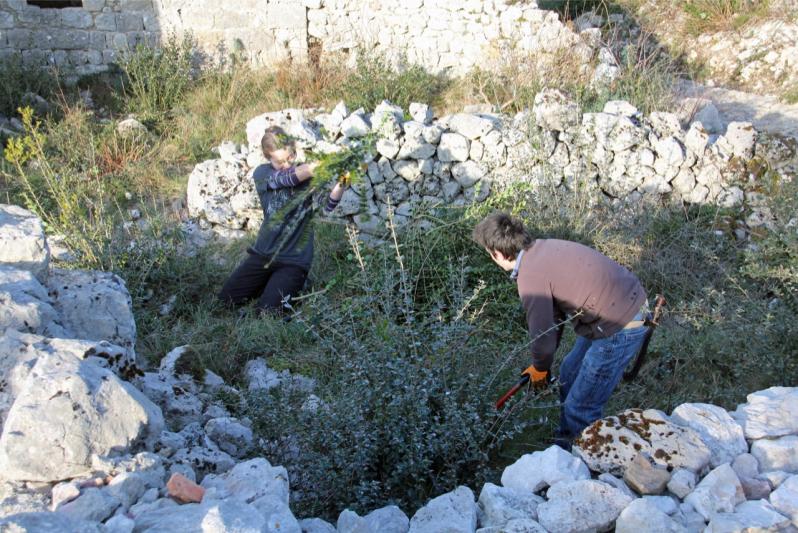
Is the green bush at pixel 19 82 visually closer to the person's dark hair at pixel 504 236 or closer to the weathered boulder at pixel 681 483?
the person's dark hair at pixel 504 236

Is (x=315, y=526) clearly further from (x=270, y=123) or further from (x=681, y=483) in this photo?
(x=270, y=123)

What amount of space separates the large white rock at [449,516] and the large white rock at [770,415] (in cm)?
141

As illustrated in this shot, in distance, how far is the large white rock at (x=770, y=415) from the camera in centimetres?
339

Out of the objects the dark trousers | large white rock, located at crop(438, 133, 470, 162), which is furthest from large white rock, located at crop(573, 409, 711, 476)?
large white rock, located at crop(438, 133, 470, 162)

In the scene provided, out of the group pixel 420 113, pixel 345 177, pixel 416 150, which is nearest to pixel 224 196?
pixel 416 150

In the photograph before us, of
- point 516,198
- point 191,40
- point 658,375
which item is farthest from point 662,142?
point 191,40

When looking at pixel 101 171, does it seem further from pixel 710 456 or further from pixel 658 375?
pixel 710 456

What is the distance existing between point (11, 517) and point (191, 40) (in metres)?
8.47

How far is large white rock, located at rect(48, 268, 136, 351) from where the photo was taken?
153 inches

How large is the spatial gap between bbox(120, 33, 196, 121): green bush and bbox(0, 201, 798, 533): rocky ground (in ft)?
18.2

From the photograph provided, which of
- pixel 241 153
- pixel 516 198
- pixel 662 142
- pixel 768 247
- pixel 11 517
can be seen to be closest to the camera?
pixel 11 517

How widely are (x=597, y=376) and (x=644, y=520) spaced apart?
1197mm

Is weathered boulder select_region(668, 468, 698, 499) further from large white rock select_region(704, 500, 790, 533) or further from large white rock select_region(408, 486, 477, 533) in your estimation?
large white rock select_region(408, 486, 477, 533)

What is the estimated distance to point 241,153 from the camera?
24.7 feet
